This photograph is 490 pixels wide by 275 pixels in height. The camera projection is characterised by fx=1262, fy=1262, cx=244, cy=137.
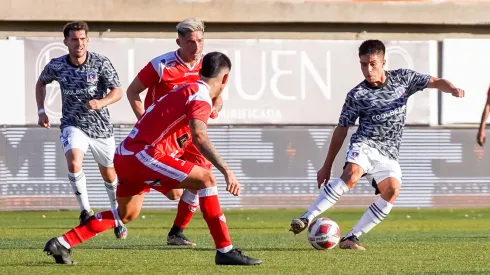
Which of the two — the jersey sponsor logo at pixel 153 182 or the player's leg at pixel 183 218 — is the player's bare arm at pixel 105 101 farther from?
the jersey sponsor logo at pixel 153 182

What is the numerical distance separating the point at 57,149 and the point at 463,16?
10.1m

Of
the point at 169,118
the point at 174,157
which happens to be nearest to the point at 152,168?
the point at 174,157

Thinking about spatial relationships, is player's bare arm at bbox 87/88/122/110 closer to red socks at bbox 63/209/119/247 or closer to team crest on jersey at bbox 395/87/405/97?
red socks at bbox 63/209/119/247

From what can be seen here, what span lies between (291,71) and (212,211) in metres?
15.6

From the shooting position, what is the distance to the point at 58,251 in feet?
30.9

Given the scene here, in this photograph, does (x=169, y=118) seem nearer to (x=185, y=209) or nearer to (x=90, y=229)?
(x=90, y=229)

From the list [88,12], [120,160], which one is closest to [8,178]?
[88,12]

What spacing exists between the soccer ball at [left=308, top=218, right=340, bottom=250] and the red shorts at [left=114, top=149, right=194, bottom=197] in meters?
2.28

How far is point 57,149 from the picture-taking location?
2028 cm

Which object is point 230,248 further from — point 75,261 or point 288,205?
point 288,205

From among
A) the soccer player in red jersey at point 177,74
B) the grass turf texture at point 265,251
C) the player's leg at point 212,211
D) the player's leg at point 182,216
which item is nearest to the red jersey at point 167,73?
the soccer player in red jersey at point 177,74

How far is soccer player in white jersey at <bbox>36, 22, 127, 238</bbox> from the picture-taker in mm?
13383

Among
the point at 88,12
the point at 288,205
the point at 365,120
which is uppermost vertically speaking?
the point at 88,12

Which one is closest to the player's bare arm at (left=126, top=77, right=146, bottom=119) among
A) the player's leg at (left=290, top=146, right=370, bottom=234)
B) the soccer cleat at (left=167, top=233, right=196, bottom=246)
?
the soccer cleat at (left=167, top=233, right=196, bottom=246)
